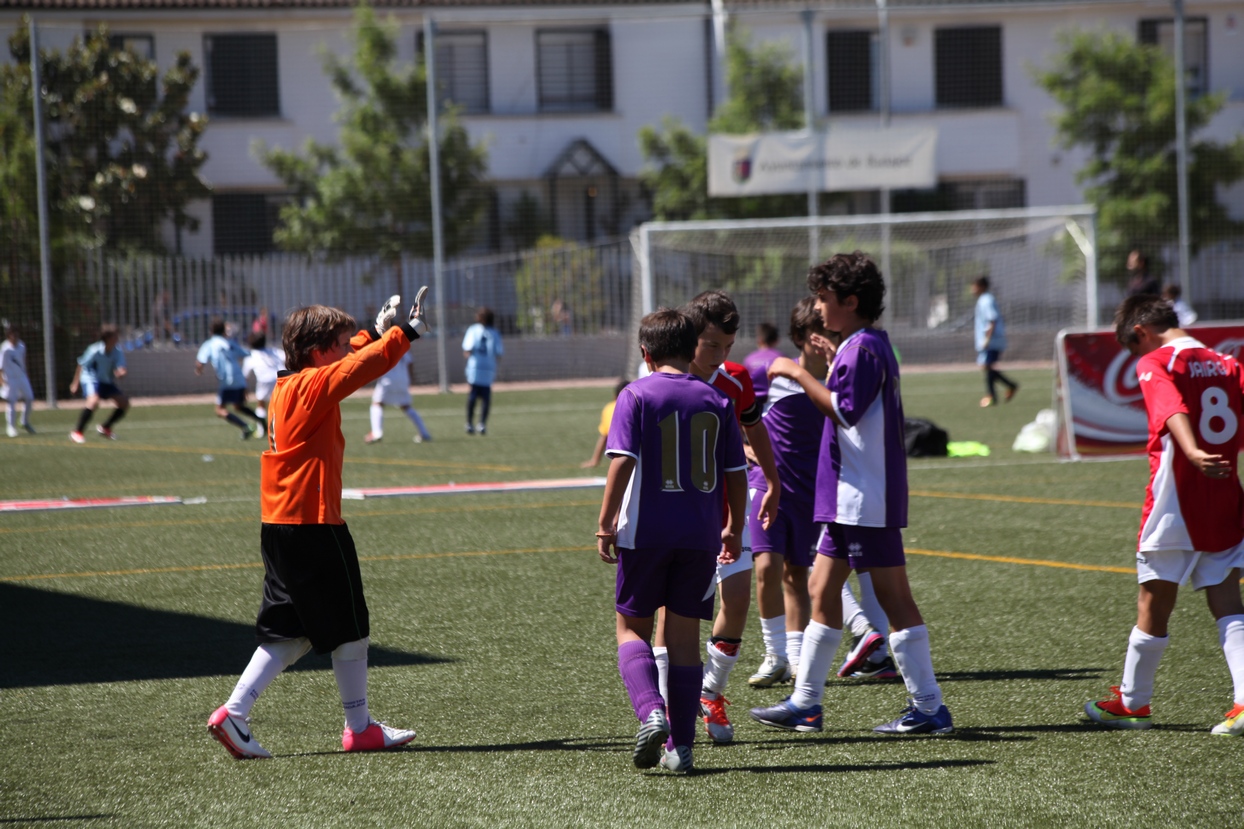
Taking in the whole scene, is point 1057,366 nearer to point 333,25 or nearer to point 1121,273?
point 1121,273

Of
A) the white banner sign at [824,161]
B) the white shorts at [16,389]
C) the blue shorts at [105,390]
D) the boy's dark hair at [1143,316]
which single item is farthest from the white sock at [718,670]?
the white banner sign at [824,161]

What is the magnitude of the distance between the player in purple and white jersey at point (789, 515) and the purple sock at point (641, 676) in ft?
3.71

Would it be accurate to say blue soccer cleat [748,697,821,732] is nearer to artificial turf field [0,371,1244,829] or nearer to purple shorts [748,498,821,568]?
artificial turf field [0,371,1244,829]

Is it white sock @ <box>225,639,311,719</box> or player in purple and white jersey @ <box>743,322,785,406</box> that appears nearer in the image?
white sock @ <box>225,639,311,719</box>

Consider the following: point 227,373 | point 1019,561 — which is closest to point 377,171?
point 227,373

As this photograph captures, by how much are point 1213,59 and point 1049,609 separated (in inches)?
1199

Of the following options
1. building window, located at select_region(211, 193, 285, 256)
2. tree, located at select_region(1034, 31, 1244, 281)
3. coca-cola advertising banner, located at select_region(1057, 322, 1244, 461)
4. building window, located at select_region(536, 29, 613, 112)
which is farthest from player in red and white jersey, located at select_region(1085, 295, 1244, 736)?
building window, located at select_region(536, 29, 613, 112)

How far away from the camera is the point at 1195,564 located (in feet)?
15.9

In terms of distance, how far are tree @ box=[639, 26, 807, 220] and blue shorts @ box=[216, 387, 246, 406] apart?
15842mm

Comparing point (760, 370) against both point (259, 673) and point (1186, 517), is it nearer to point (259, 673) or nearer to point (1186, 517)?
point (1186, 517)

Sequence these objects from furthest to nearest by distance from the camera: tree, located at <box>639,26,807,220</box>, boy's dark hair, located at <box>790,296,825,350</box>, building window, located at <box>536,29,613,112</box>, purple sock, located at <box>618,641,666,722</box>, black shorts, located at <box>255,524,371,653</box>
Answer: building window, located at <box>536,29,613,112</box> → tree, located at <box>639,26,807,220</box> → boy's dark hair, located at <box>790,296,825,350</box> → black shorts, located at <box>255,524,371,653</box> → purple sock, located at <box>618,641,666,722</box>

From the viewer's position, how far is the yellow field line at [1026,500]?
1055 centimetres

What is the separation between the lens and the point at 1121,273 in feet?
97.0

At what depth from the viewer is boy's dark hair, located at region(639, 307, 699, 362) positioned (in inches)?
178
